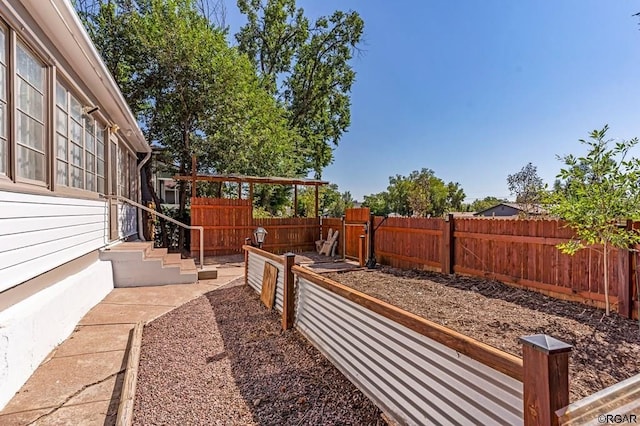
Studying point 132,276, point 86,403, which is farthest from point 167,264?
point 86,403

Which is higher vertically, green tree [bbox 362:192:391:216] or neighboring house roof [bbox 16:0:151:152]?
neighboring house roof [bbox 16:0:151:152]

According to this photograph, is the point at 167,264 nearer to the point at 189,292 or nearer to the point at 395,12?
the point at 189,292

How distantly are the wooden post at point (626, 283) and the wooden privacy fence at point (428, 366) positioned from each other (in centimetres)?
445

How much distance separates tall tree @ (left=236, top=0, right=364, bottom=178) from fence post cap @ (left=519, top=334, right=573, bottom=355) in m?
20.2

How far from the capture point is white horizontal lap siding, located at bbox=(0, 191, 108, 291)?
2924 mm

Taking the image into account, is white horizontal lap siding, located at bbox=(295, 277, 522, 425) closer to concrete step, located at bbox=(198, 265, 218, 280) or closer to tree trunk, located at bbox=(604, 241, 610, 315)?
tree trunk, located at bbox=(604, 241, 610, 315)

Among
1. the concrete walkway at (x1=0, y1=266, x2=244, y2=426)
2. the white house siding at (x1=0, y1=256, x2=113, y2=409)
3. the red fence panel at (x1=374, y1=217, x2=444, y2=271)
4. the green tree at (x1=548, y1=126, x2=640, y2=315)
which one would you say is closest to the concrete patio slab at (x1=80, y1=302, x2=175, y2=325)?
the concrete walkway at (x1=0, y1=266, x2=244, y2=426)

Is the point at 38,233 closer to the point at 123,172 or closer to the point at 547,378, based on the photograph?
the point at 547,378

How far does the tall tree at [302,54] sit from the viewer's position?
843 inches

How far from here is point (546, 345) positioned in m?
1.30

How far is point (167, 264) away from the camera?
710cm

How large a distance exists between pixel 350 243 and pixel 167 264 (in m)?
5.99

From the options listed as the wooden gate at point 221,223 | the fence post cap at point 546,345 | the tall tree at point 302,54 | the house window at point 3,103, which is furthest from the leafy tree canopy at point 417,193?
the fence post cap at point 546,345

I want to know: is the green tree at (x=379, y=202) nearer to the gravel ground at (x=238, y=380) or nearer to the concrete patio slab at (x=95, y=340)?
the gravel ground at (x=238, y=380)
